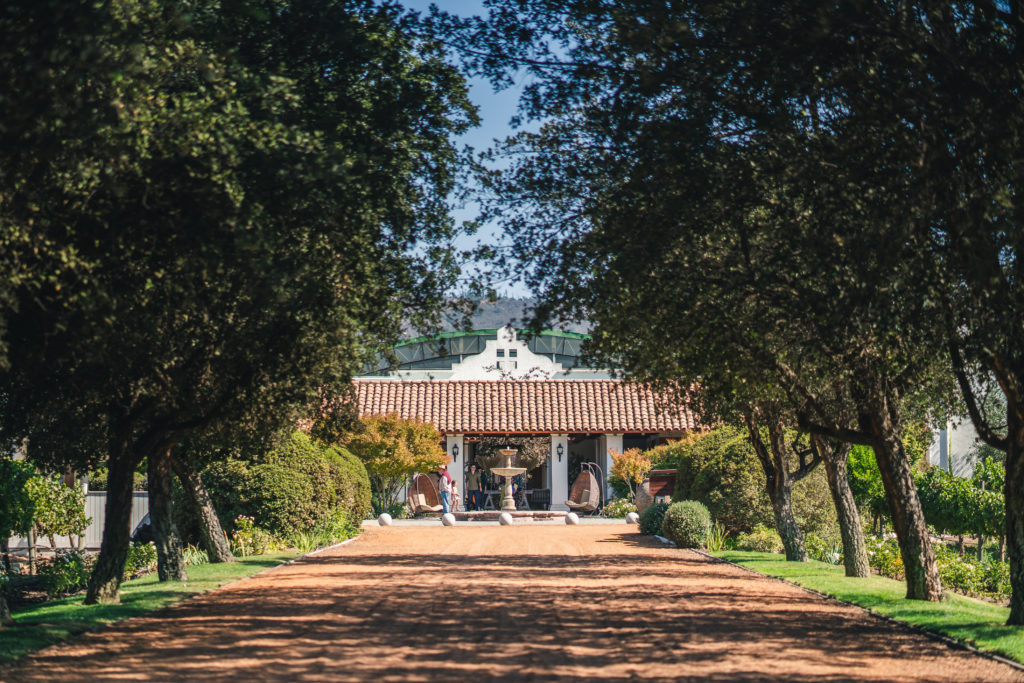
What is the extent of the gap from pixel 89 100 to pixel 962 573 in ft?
50.8

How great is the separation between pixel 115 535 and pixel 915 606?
9704 mm

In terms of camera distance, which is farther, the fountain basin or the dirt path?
the fountain basin

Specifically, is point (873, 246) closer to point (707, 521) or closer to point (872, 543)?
point (872, 543)

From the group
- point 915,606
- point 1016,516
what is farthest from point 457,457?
point 1016,516

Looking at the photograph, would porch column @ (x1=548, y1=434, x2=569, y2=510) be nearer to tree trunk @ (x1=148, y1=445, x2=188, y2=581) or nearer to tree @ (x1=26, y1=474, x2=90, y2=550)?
tree @ (x1=26, y1=474, x2=90, y2=550)

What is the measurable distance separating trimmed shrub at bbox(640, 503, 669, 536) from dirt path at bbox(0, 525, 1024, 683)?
8.79m

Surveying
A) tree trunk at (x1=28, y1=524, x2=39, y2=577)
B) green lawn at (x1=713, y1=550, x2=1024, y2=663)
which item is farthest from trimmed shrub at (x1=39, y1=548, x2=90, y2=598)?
green lawn at (x1=713, y1=550, x2=1024, y2=663)

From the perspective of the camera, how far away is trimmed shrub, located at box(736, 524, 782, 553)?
848 inches

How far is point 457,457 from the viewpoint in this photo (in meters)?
39.0

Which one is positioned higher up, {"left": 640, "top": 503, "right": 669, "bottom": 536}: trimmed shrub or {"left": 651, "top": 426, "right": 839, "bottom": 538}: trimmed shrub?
{"left": 651, "top": 426, "right": 839, "bottom": 538}: trimmed shrub

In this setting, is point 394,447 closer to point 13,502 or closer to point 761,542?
point 761,542

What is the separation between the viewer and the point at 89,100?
7.27m

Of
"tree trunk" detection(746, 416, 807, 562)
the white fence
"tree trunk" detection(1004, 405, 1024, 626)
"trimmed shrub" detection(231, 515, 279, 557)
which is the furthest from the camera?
the white fence

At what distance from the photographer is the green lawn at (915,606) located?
32.9 ft
